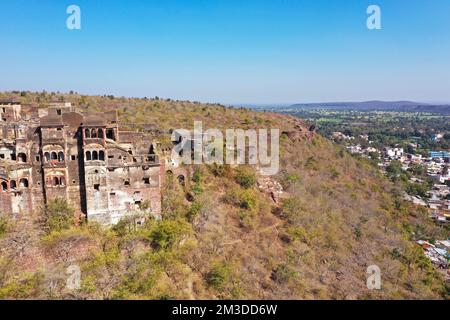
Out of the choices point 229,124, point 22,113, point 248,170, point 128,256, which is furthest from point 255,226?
point 229,124

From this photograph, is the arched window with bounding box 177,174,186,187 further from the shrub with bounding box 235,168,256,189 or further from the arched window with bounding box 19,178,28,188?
the arched window with bounding box 19,178,28,188

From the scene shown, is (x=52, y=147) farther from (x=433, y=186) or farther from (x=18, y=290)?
(x=433, y=186)

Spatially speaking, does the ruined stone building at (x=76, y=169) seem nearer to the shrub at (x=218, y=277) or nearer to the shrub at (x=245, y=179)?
the shrub at (x=218, y=277)

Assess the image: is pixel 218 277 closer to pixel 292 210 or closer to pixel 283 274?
pixel 283 274
